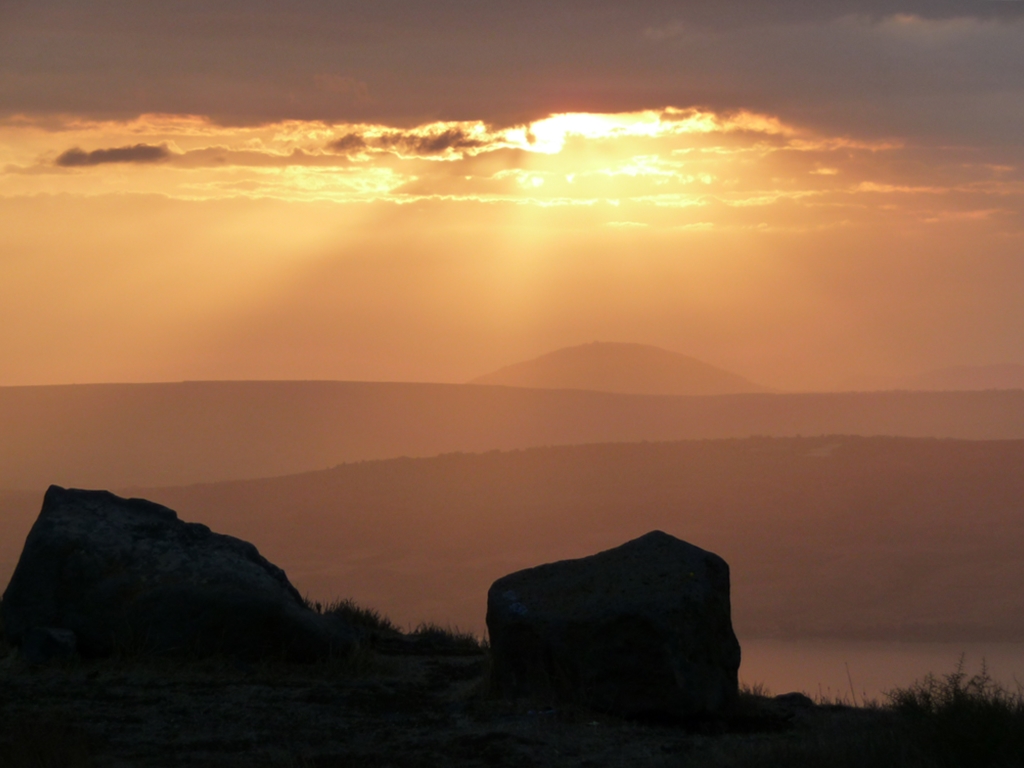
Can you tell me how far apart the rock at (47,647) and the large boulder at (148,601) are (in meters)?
0.02

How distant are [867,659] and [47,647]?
1890 inches

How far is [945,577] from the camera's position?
70.3 meters

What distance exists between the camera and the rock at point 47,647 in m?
10.1

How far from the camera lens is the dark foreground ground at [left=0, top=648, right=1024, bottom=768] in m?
7.52

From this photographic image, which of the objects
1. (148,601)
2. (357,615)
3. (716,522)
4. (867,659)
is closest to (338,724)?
(148,601)

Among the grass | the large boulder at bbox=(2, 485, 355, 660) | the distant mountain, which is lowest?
the large boulder at bbox=(2, 485, 355, 660)

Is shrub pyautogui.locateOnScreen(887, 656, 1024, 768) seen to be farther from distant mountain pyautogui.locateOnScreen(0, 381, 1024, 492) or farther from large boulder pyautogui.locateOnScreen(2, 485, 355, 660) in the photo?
distant mountain pyautogui.locateOnScreen(0, 381, 1024, 492)

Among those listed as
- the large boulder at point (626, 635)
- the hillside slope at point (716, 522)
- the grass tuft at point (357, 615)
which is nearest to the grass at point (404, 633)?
the grass tuft at point (357, 615)

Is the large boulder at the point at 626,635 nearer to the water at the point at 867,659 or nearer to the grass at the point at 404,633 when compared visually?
the grass at the point at 404,633

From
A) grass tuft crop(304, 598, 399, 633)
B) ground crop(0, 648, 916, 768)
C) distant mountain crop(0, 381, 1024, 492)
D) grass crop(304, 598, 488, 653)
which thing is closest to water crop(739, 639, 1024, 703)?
grass crop(304, 598, 488, 653)

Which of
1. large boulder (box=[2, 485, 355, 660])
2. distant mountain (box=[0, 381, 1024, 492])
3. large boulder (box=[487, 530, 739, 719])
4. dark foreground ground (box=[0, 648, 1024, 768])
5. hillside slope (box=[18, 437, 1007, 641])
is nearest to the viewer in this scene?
dark foreground ground (box=[0, 648, 1024, 768])

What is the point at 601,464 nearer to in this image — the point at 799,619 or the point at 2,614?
the point at 799,619

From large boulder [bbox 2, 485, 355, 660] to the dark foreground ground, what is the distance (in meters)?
0.25

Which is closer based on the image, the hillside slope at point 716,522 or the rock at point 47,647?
the rock at point 47,647
